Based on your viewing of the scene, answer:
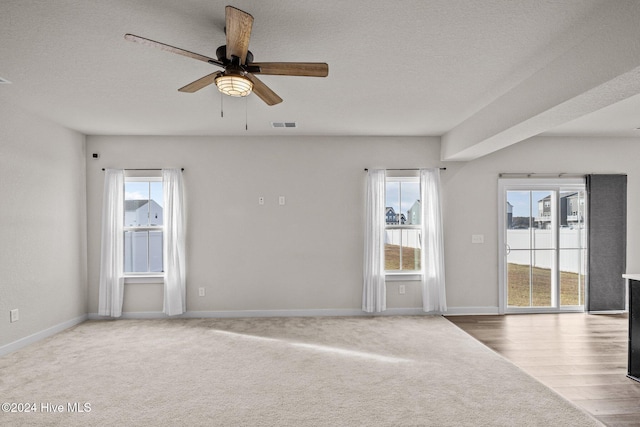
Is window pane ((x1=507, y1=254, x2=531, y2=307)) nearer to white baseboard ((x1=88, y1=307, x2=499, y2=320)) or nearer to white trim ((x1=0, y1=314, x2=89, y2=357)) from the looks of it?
white baseboard ((x1=88, y1=307, x2=499, y2=320))

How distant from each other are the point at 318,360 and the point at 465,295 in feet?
9.02

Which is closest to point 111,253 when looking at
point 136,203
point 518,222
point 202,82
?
point 136,203

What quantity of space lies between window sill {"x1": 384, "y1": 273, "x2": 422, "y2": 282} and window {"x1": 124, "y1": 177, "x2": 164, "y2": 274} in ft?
10.8

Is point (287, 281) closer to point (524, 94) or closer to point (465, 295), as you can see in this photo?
point (465, 295)

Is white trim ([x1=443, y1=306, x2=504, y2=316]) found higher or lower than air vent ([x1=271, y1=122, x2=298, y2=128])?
lower

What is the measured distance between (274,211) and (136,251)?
2075mm

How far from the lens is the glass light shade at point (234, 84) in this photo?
2.08 metres

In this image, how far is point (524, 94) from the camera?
298 cm

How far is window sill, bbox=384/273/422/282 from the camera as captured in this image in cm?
501

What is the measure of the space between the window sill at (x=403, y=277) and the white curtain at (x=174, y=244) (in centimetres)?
293

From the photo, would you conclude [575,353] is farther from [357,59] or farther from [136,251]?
[136,251]

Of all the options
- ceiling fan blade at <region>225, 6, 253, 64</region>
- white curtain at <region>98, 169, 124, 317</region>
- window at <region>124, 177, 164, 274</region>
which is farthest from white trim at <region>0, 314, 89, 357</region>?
ceiling fan blade at <region>225, 6, 253, 64</region>

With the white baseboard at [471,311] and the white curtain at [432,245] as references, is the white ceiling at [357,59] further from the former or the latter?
the white baseboard at [471,311]

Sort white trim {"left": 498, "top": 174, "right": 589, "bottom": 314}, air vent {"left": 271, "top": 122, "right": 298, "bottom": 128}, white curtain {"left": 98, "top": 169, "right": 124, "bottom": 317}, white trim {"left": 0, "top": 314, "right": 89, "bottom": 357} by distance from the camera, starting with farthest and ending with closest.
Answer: white trim {"left": 498, "top": 174, "right": 589, "bottom": 314}, white curtain {"left": 98, "top": 169, "right": 124, "bottom": 317}, air vent {"left": 271, "top": 122, "right": 298, "bottom": 128}, white trim {"left": 0, "top": 314, "right": 89, "bottom": 357}
